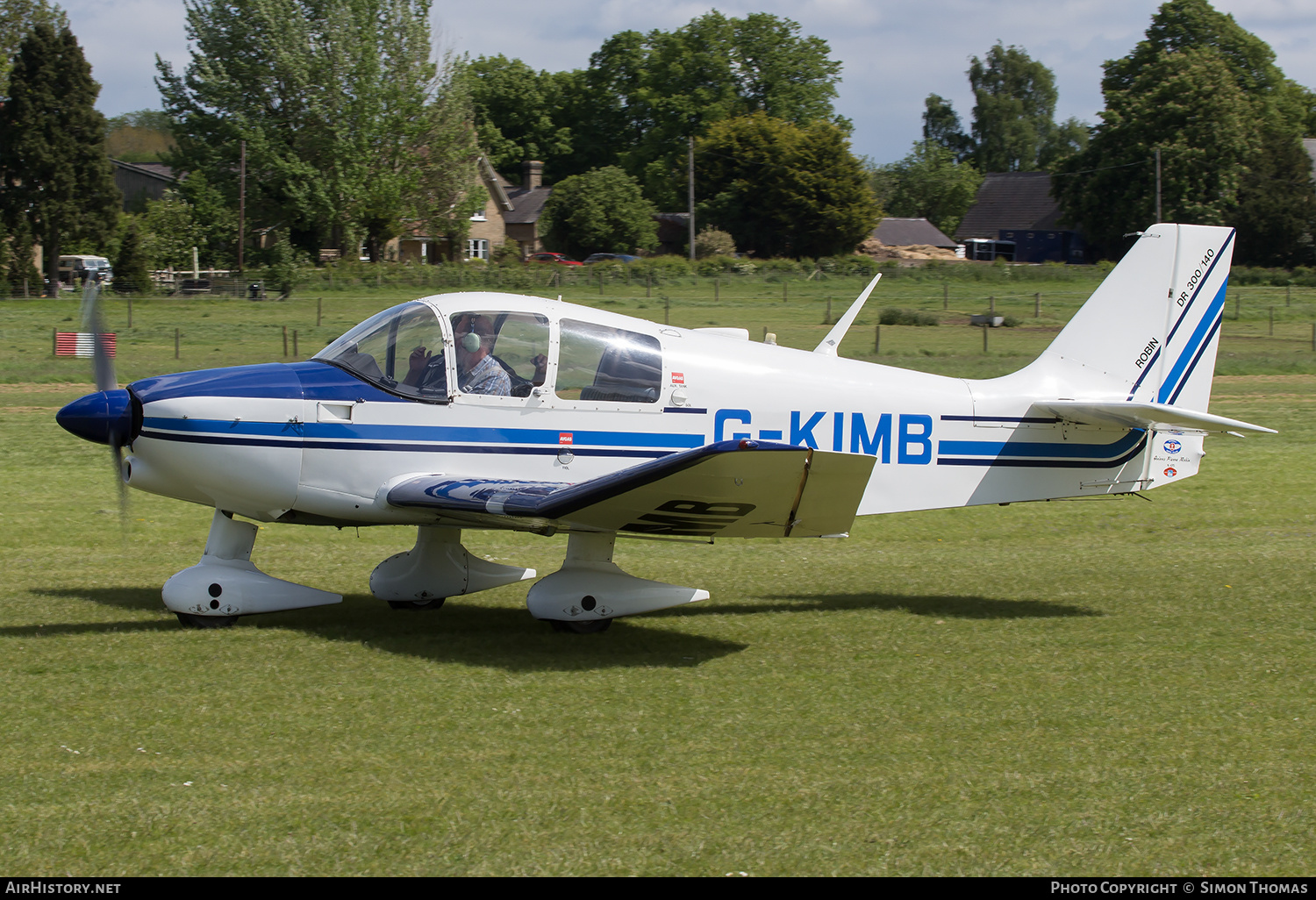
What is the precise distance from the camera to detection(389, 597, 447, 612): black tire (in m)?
8.42

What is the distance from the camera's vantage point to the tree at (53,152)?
169 ft

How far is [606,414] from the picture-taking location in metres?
7.70

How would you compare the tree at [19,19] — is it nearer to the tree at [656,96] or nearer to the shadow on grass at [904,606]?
the tree at [656,96]

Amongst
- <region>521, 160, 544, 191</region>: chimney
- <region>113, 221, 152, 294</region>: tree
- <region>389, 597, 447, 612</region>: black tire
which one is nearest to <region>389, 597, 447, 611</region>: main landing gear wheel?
<region>389, 597, 447, 612</region>: black tire

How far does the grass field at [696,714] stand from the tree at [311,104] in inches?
1884

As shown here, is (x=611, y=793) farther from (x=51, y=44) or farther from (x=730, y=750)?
(x=51, y=44)

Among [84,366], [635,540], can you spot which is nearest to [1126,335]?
[635,540]

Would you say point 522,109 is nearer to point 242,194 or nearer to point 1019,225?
point 1019,225

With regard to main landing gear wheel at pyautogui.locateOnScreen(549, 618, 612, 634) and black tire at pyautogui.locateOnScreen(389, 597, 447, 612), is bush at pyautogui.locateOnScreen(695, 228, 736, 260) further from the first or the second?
main landing gear wheel at pyautogui.locateOnScreen(549, 618, 612, 634)

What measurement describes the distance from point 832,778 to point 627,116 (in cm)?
9755

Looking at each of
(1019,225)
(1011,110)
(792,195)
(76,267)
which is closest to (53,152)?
(76,267)

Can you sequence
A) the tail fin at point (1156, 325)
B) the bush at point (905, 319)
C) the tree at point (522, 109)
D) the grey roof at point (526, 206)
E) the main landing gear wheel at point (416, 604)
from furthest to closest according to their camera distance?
Result: the tree at point (522, 109) < the grey roof at point (526, 206) < the bush at point (905, 319) < the tail fin at point (1156, 325) < the main landing gear wheel at point (416, 604)

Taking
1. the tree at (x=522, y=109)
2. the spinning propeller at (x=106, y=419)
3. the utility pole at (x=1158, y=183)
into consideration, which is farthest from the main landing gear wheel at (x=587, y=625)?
the tree at (x=522, y=109)

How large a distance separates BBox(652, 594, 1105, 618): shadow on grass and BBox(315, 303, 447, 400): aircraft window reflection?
8.14 ft
